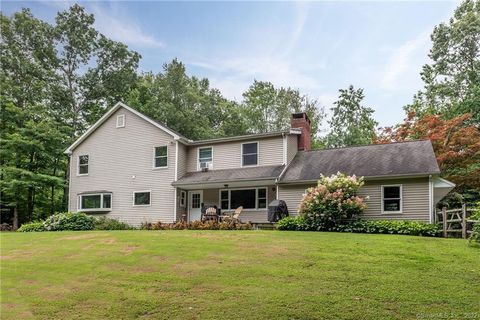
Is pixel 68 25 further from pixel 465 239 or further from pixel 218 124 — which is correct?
pixel 465 239

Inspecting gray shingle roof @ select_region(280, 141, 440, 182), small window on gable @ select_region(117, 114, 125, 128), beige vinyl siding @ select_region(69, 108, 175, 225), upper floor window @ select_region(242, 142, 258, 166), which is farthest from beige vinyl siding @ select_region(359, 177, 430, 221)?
small window on gable @ select_region(117, 114, 125, 128)

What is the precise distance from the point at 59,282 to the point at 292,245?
6.30 meters

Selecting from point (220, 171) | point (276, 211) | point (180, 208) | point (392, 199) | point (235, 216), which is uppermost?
point (220, 171)

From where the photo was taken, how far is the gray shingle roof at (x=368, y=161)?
1675cm

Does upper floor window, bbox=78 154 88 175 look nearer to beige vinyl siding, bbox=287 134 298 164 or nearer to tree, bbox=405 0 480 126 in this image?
beige vinyl siding, bbox=287 134 298 164

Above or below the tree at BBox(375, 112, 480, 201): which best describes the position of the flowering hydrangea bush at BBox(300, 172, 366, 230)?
below

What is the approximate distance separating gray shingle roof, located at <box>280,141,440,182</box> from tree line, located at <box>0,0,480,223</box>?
12.8 ft

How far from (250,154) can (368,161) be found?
6.30 m

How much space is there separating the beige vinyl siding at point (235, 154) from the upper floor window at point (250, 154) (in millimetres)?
176

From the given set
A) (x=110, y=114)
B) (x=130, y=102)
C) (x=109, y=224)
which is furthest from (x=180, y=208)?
(x=130, y=102)

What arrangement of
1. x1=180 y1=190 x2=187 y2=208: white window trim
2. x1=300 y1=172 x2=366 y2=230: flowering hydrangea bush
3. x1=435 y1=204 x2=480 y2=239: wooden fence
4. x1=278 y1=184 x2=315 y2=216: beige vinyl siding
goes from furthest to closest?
x1=180 y1=190 x2=187 y2=208: white window trim, x1=278 y1=184 x2=315 y2=216: beige vinyl siding, x1=300 y1=172 x2=366 y2=230: flowering hydrangea bush, x1=435 y1=204 x2=480 y2=239: wooden fence

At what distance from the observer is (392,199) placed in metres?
16.9

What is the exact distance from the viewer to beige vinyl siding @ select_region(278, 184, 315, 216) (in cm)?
1877

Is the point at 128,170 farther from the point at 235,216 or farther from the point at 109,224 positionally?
the point at 235,216
